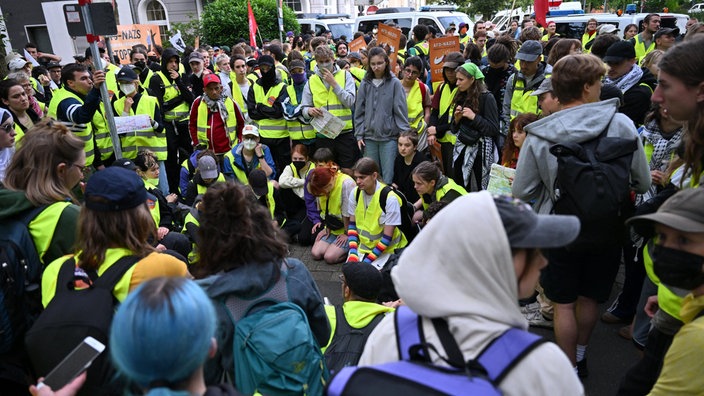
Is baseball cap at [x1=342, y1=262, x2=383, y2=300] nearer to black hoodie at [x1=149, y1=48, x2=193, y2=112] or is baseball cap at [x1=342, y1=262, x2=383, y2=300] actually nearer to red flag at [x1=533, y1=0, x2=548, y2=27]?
black hoodie at [x1=149, y1=48, x2=193, y2=112]

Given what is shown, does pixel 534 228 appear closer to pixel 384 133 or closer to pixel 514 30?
pixel 384 133

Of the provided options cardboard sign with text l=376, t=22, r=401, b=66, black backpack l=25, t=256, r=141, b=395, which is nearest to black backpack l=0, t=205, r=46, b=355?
black backpack l=25, t=256, r=141, b=395

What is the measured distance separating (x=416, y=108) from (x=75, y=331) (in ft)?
17.6

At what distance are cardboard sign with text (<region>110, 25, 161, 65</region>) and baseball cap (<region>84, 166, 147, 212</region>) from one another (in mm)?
11871

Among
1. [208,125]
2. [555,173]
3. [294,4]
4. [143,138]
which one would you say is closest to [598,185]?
[555,173]

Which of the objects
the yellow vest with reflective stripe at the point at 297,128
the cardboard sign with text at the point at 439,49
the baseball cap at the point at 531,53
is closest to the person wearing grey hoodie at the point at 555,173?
the baseball cap at the point at 531,53

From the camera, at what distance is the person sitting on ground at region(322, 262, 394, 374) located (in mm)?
2539

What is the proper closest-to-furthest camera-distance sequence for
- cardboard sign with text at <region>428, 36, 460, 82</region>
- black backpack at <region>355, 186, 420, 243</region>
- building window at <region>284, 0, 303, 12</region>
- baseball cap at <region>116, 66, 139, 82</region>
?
1. black backpack at <region>355, 186, 420, 243</region>
2. baseball cap at <region>116, 66, 139, 82</region>
3. cardboard sign with text at <region>428, 36, 460, 82</region>
4. building window at <region>284, 0, 303, 12</region>

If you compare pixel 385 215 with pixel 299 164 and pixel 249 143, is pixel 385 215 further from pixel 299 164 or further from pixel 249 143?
pixel 249 143

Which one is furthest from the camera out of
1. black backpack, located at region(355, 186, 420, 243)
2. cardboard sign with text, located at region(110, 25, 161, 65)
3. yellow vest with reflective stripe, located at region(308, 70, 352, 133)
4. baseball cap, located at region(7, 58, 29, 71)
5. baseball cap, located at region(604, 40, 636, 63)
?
cardboard sign with text, located at region(110, 25, 161, 65)

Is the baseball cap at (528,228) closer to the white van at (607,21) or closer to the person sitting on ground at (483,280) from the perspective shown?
the person sitting on ground at (483,280)

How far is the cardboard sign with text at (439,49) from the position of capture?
738 centimetres

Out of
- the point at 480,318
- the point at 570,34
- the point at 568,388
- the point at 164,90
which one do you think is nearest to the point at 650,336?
the point at 568,388

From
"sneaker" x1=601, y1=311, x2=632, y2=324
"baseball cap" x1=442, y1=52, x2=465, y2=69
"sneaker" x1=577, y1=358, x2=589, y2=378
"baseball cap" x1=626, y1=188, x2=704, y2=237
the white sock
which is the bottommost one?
"sneaker" x1=601, y1=311, x2=632, y2=324
